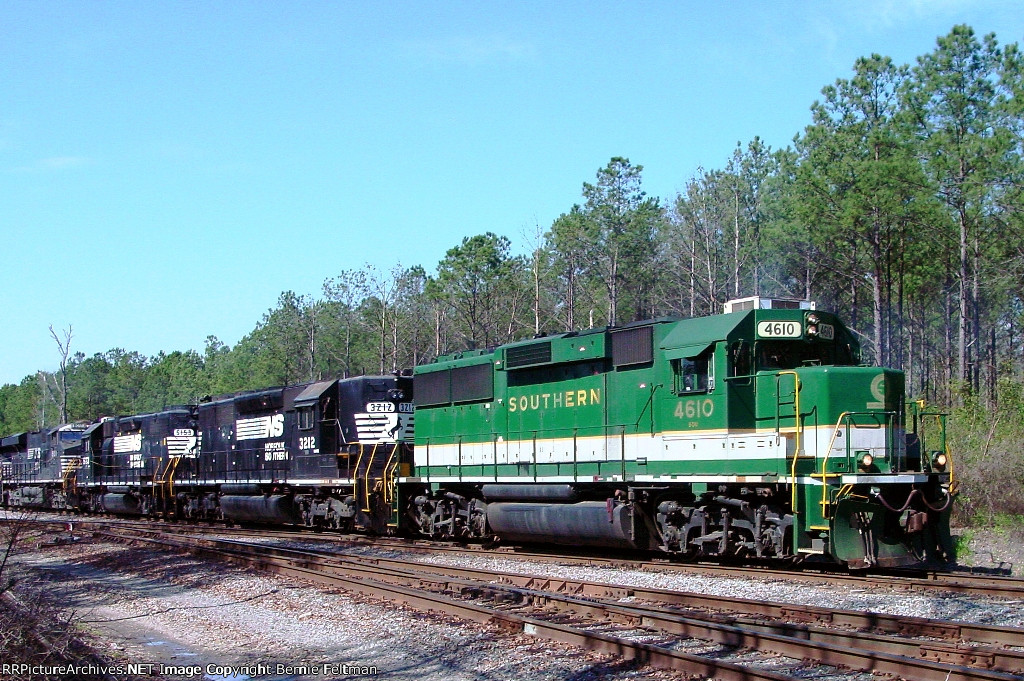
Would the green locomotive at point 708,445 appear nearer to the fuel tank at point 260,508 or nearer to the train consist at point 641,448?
the train consist at point 641,448

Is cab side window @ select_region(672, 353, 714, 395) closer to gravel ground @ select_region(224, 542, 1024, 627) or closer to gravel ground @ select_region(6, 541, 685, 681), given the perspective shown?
gravel ground @ select_region(224, 542, 1024, 627)

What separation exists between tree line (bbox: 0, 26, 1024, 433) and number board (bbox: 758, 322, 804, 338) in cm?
1212

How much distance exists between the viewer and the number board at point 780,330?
12.9 meters

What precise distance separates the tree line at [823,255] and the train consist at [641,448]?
1019cm

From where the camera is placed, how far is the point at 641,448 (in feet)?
47.1

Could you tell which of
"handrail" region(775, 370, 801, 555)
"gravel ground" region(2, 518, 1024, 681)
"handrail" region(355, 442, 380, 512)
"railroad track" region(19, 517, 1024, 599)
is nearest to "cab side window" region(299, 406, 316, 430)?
"handrail" region(355, 442, 380, 512)

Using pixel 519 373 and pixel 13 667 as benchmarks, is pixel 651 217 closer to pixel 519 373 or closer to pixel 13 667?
pixel 519 373

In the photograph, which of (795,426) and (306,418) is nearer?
(795,426)

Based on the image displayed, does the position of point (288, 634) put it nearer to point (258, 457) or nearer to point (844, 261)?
point (258, 457)

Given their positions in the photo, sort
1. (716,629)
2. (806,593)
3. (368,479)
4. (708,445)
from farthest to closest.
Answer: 1. (368,479)
2. (708,445)
3. (806,593)
4. (716,629)

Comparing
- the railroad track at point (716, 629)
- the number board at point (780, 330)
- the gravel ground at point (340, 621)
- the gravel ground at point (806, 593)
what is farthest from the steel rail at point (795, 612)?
the number board at point (780, 330)

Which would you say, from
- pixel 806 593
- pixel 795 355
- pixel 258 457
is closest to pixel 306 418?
pixel 258 457

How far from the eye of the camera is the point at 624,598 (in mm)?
11102

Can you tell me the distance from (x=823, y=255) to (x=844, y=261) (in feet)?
2.56
